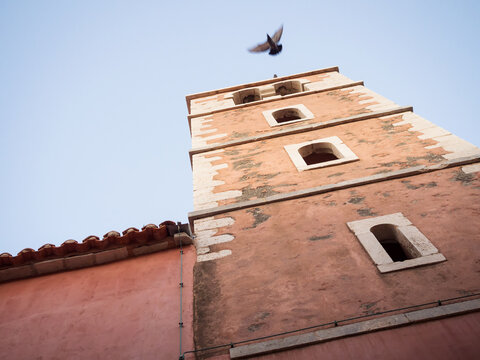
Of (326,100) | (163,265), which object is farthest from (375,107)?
(163,265)

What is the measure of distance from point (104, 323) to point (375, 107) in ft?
20.1

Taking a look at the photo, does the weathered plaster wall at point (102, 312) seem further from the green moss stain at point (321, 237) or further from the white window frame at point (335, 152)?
the white window frame at point (335, 152)

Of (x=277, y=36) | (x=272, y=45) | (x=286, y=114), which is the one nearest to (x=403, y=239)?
(x=286, y=114)

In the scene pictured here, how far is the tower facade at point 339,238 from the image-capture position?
3408 millimetres

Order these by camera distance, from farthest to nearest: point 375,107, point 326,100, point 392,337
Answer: point 326,100 < point 375,107 < point 392,337

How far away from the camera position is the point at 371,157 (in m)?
6.14

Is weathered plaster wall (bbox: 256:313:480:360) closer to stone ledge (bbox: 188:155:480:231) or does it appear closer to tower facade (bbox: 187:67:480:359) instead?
tower facade (bbox: 187:67:480:359)

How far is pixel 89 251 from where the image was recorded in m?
4.84

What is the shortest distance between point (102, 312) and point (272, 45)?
9.21 m

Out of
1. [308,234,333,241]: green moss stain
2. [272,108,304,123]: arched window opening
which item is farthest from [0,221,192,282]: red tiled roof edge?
[272,108,304,123]: arched window opening

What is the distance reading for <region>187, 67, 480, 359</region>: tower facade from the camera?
3.41 metres

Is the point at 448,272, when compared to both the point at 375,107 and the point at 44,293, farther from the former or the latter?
the point at 375,107

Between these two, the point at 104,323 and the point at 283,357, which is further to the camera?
the point at 104,323

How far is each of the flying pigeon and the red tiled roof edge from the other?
7.95 metres
